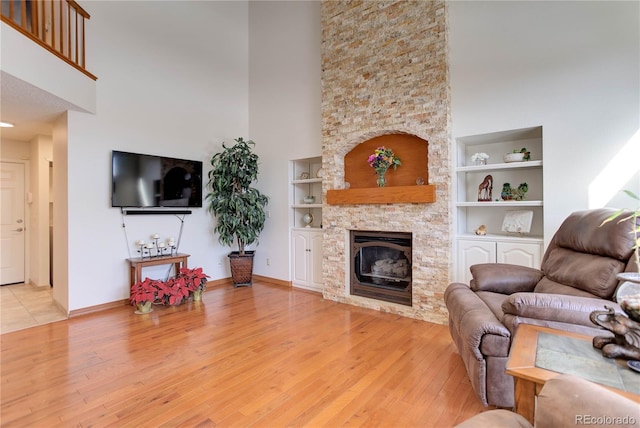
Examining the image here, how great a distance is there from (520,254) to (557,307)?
1502 mm

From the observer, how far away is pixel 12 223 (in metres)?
5.08

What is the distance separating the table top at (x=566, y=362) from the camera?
1166 millimetres

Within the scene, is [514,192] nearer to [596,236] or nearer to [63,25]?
[596,236]

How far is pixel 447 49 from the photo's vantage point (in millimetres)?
3426

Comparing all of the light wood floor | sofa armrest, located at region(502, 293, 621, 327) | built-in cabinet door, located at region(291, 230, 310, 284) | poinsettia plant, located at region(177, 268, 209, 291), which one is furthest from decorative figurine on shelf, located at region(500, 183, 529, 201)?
poinsettia plant, located at region(177, 268, 209, 291)

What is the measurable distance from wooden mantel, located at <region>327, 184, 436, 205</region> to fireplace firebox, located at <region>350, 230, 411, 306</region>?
0.43 metres

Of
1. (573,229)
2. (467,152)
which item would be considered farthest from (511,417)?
(467,152)

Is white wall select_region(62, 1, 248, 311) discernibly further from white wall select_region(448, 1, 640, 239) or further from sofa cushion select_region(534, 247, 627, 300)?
sofa cushion select_region(534, 247, 627, 300)

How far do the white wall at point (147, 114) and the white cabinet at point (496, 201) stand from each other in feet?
12.2

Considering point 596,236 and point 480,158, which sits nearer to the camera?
point 596,236

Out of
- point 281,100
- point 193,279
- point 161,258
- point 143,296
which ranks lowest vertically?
point 143,296

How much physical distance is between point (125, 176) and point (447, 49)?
416cm

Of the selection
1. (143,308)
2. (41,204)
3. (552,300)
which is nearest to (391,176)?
(552,300)

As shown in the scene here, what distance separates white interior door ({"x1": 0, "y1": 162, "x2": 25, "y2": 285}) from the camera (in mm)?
4992
